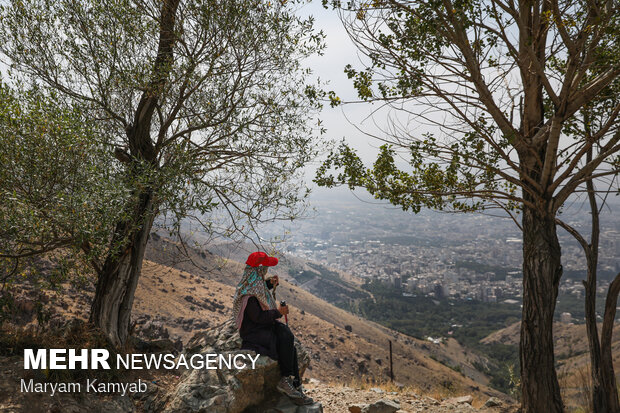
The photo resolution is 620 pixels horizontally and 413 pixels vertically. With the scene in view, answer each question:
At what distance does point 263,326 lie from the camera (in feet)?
18.9

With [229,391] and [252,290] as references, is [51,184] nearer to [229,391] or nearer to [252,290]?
[252,290]

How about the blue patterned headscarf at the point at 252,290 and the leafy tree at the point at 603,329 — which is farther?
the leafy tree at the point at 603,329

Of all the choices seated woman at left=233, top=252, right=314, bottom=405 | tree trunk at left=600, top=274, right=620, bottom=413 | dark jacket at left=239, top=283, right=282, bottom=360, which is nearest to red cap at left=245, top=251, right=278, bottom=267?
seated woman at left=233, top=252, right=314, bottom=405

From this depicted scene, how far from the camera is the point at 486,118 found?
301 inches

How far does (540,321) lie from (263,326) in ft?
16.7

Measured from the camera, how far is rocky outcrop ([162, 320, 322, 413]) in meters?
5.11

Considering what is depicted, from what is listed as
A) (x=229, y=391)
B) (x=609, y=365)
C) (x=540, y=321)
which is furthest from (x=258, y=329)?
(x=609, y=365)

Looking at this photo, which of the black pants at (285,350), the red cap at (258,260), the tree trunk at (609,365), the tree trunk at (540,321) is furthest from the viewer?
the tree trunk at (609,365)

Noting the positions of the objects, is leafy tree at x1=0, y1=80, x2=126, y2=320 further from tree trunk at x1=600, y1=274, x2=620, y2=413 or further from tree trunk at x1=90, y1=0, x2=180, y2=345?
tree trunk at x1=600, y1=274, x2=620, y2=413

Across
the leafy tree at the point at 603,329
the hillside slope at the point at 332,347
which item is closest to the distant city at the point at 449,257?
the hillside slope at the point at 332,347

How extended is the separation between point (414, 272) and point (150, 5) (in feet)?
408

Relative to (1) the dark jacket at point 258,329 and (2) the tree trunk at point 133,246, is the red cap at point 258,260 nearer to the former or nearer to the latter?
(1) the dark jacket at point 258,329

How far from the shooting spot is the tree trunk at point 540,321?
6848mm

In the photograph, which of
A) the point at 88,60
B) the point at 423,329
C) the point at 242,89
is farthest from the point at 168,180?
the point at 423,329
